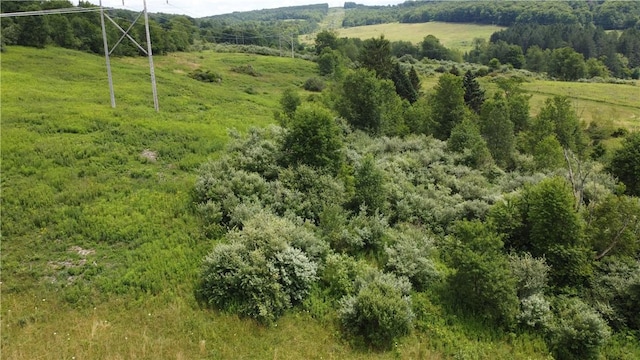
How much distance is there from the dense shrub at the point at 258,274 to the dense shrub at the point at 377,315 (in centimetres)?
170

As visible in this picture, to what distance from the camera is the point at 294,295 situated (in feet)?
41.8

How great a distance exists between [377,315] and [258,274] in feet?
12.7

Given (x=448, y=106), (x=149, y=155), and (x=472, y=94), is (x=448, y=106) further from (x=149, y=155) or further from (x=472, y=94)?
(x=149, y=155)

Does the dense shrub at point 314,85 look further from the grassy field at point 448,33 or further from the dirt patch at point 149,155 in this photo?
the grassy field at point 448,33

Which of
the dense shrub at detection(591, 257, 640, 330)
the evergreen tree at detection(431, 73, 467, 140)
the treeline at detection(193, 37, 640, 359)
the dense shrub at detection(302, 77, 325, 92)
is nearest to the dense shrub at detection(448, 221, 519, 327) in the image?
the treeline at detection(193, 37, 640, 359)

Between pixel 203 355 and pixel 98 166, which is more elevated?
pixel 98 166

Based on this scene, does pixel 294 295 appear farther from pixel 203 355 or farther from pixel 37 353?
pixel 37 353

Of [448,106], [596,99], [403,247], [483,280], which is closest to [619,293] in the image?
[483,280]

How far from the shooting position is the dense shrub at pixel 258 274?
1195 cm

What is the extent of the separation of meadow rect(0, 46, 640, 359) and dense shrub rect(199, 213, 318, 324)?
48cm

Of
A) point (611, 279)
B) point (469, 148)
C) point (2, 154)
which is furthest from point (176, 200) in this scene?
point (469, 148)

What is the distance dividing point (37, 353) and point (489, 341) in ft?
42.5

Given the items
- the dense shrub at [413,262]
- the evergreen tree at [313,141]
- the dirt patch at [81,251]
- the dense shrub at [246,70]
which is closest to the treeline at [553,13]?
the dense shrub at [246,70]

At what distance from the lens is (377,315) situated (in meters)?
11.6
